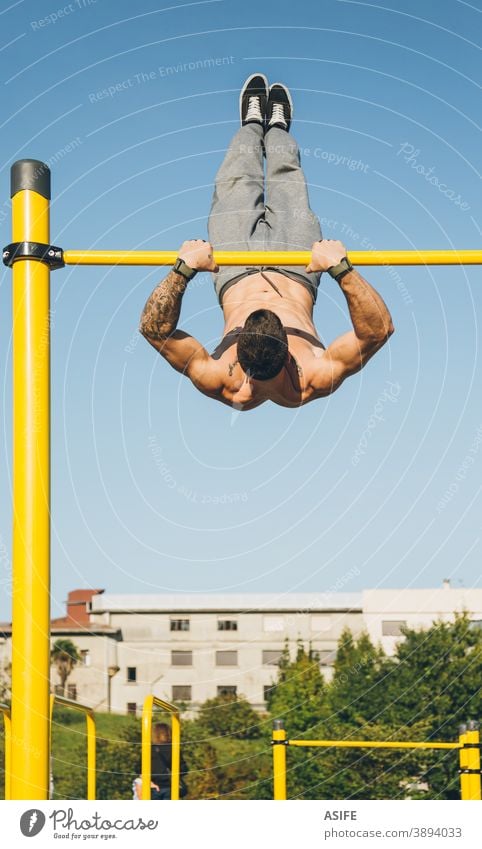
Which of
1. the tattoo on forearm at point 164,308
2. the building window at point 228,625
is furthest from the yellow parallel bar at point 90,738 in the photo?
the building window at point 228,625

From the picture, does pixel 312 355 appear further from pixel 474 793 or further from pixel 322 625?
pixel 322 625

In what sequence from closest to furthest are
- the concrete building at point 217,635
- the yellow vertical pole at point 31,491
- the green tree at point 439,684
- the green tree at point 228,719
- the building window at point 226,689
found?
the yellow vertical pole at point 31,491
the green tree at point 439,684
the green tree at point 228,719
the concrete building at point 217,635
the building window at point 226,689

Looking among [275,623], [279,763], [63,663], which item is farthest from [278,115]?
[63,663]

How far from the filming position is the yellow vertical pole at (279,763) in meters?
12.0

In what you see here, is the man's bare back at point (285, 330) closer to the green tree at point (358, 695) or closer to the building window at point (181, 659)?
the green tree at point (358, 695)

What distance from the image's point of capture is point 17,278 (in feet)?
24.0

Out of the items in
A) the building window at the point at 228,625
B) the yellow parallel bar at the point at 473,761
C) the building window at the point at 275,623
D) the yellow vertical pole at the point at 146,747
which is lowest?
the yellow vertical pole at the point at 146,747

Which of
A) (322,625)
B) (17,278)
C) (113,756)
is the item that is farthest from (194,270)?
(322,625)

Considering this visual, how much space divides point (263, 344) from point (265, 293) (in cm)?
121

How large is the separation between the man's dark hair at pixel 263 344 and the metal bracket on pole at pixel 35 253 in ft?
5.09

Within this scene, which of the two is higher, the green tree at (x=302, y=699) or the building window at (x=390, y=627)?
the building window at (x=390, y=627)

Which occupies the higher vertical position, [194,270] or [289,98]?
[289,98]
